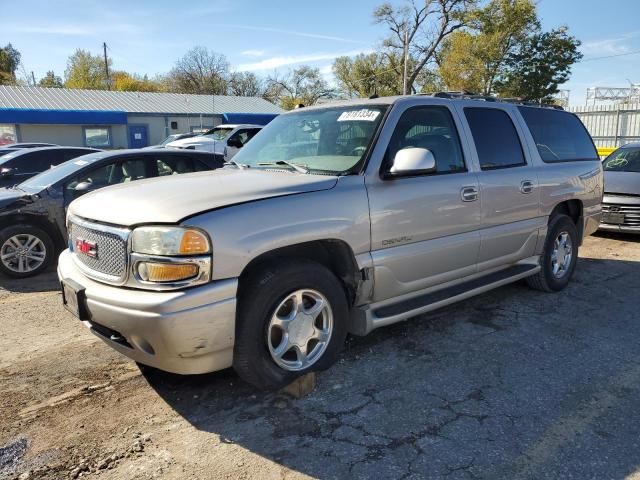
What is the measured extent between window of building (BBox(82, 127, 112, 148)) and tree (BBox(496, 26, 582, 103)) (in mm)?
27168

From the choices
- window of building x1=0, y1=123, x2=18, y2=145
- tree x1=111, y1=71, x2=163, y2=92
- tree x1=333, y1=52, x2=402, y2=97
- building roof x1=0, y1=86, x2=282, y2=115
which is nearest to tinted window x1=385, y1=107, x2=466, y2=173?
building roof x1=0, y1=86, x2=282, y2=115

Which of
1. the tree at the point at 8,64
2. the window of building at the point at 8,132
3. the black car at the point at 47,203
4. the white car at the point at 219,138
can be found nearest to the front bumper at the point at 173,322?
the black car at the point at 47,203

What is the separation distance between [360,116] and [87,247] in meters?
2.16

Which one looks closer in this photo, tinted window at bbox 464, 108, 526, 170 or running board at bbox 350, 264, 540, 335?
running board at bbox 350, 264, 540, 335

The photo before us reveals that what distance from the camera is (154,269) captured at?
9.30ft

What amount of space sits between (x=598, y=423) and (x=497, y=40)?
3766cm

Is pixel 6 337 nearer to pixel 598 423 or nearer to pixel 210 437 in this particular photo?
pixel 210 437

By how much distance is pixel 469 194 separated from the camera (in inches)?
166

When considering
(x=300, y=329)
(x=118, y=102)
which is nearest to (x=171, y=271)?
(x=300, y=329)

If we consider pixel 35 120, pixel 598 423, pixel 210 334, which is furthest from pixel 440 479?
pixel 35 120

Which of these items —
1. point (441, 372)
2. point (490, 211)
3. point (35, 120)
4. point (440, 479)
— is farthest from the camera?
point (35, 120)

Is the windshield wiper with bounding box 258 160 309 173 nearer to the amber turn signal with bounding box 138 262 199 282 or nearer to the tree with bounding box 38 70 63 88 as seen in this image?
the amber turn signal with bounding box 138 262 199 282

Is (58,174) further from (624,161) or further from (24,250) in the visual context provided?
(624,161)

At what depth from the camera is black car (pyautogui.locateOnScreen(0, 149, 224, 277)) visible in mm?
6422
